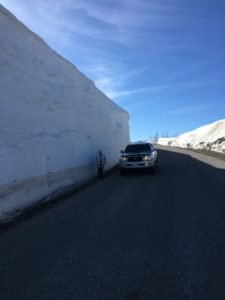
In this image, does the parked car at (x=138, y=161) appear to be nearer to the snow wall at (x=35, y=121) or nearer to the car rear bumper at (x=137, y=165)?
the car rear bumper at (x=137, y=165)

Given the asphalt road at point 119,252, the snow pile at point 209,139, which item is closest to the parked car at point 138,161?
the asphalt road at point 119,252

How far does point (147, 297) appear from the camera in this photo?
414 cm

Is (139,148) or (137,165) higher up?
(139,148)

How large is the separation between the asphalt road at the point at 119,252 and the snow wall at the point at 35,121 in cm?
136

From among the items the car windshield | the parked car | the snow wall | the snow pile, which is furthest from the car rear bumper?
the snow pile

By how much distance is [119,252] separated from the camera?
580cm

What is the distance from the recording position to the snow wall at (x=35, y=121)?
9391mm

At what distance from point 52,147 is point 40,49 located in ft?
12.3

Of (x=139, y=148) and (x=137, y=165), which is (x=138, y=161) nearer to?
(x=137, y=165)

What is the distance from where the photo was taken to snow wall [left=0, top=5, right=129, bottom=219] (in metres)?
9.39

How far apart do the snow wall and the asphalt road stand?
1.36m

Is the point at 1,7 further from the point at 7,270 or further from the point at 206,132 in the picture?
the point at 206,132

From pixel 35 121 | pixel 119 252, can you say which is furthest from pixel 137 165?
pixel 119 252

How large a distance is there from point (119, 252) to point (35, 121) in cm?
667
